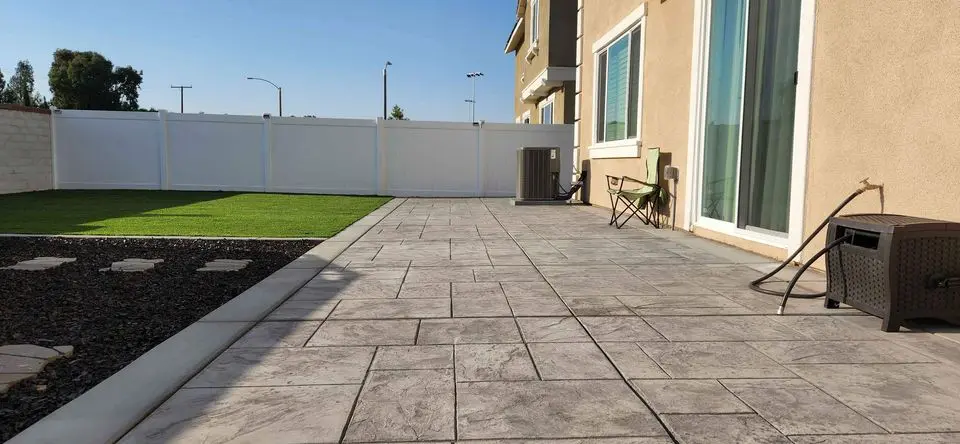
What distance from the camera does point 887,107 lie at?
406 cm

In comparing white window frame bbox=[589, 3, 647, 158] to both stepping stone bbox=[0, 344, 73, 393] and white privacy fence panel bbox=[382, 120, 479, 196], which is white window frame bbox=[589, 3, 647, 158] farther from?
stepping stone bbox=[0, 344, 73, 393]

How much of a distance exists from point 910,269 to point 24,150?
17136 mm

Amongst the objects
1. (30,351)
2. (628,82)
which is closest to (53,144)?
(628,82)

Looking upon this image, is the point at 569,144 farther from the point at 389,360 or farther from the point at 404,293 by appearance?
the point at 389,360

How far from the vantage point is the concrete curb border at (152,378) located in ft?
6.86

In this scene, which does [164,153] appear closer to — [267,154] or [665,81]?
[267,154]

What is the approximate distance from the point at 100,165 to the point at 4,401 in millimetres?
15617

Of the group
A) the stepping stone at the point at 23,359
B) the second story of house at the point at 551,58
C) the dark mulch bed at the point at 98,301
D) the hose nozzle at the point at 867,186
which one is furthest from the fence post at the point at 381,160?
the stepping stone at the point at 23,359

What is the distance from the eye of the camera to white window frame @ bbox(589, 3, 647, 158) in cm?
882

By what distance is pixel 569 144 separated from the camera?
16.0m

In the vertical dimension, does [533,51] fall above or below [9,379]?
above

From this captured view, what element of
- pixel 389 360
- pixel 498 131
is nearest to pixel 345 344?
pixel 389 360

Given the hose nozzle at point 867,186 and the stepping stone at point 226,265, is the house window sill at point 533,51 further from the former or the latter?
the hose nozzle at point 867,186

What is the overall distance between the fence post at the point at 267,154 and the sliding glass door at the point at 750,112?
12042 mm
